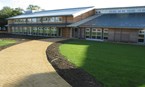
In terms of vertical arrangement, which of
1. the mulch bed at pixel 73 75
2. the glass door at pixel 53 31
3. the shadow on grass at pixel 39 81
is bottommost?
the glass door at pixel 53 31

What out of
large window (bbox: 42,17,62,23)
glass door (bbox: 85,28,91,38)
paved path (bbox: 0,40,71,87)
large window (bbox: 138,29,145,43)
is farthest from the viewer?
large window (bbox: 42,17,62,23)

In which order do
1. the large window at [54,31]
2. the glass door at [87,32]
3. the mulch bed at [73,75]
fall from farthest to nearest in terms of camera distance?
the large window at [54,31]
the glass door at [87,32]
the mulch bed at [73,75]

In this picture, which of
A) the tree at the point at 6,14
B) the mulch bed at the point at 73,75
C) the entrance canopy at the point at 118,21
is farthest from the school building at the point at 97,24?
the tree at the point at 6,14

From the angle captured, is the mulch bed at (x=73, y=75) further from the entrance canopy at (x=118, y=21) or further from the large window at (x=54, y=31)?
the large window at (x=54, y=31)

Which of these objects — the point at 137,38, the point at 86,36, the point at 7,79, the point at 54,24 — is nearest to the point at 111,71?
the point at 7,79

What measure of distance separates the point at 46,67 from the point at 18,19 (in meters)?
49.8

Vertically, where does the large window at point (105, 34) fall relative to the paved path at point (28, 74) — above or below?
below

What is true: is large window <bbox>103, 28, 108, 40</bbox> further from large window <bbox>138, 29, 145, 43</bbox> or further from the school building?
large window <bbox>138, 29, 145, 43</bbox>

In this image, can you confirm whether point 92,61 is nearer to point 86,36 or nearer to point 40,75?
point 40,75

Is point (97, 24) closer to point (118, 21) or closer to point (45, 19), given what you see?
point (118, 21)

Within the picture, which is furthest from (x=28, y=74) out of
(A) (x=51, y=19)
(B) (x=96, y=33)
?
(A) (x=51, y=19)

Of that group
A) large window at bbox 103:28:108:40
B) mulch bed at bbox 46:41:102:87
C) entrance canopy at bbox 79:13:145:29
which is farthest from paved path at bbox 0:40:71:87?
large window at bbox 103:28:108:40

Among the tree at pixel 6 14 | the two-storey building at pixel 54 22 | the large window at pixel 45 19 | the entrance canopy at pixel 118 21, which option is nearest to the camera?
the entrance canopy at pixel 118 21

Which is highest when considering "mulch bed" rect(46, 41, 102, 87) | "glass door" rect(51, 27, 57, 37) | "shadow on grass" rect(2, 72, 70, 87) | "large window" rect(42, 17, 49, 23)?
"large window" rect(42, 17, 49, 23)
